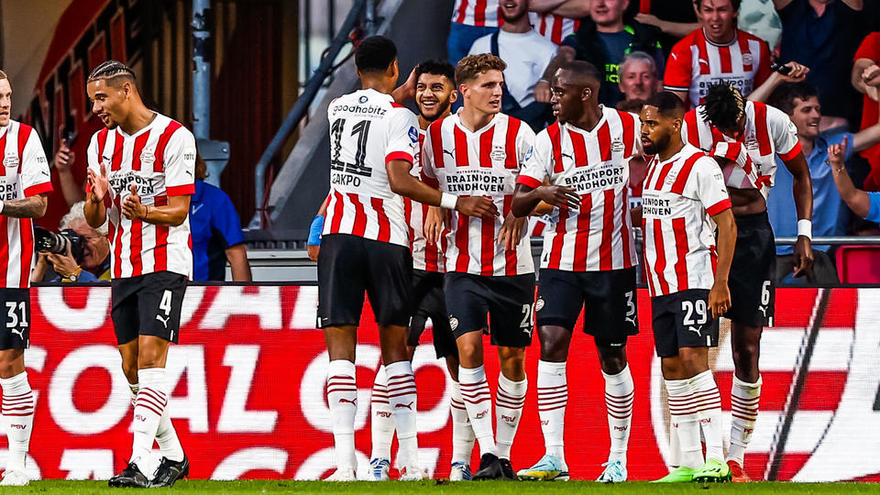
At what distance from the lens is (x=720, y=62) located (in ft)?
33.0

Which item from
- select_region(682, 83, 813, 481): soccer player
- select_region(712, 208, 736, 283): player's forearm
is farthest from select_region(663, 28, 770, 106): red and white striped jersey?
select_region(712, 208, 736, 283): player's forearm

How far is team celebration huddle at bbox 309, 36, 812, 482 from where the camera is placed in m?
6.69

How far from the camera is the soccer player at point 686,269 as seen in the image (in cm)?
669

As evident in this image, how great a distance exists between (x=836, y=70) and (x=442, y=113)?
157 inches

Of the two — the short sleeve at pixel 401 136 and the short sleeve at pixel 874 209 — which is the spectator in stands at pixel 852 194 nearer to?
the short sleeve at pixel 874 209

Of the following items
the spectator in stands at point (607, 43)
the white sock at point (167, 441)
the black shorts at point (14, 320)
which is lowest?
the white sock at point (167, 441)

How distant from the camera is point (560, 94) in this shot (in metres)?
7.04

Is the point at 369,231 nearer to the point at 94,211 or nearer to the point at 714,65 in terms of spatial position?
the point at 94,211

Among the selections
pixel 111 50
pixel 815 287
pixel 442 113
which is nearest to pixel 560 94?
pixel 442 113

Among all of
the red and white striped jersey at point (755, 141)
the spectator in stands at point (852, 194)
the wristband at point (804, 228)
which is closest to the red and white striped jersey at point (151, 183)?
the red and white striped jersey at point (755, 141)

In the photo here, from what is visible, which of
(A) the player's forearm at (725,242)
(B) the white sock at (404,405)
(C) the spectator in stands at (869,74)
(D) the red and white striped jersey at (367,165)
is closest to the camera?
(A) the player's forearm at (725,242)

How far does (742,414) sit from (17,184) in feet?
12.8

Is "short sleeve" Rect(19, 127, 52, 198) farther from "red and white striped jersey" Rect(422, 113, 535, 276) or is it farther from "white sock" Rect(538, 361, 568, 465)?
"white sock" Rect(538, 361, 568, 465)

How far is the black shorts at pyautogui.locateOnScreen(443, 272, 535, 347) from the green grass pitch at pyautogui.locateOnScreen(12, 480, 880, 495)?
766 mm
